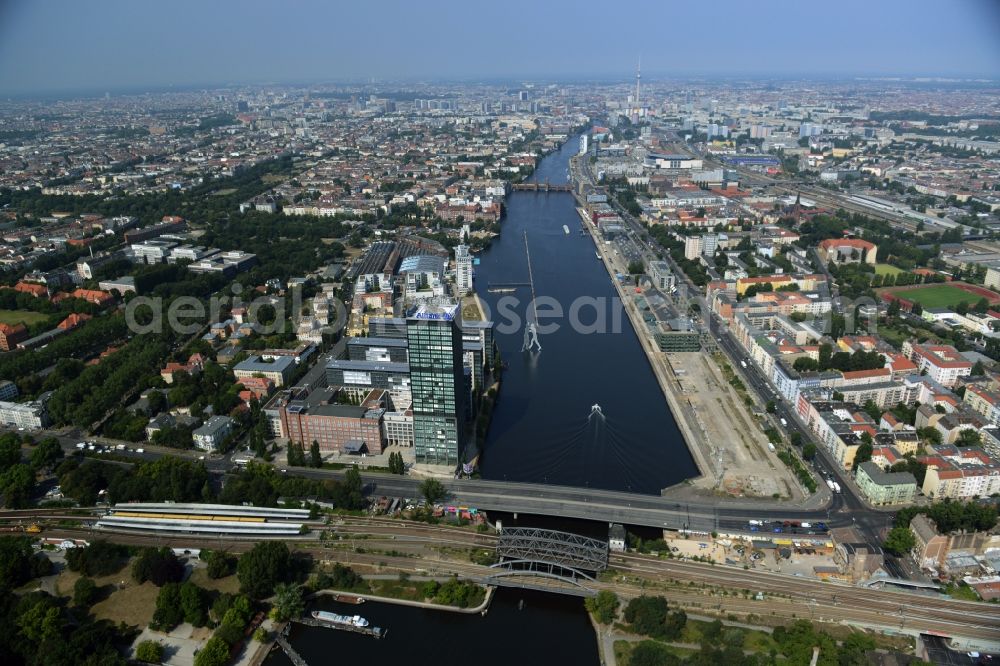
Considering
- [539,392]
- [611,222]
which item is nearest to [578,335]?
[539,392]

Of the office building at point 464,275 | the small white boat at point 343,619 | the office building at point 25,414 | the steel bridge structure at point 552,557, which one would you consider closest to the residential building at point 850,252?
the office building at point 464,275

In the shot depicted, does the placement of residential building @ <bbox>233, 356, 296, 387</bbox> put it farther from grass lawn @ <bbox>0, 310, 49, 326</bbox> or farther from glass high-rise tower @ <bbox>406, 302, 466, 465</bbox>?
grass lawn @ <bbox>0, 310, 49, 326</bbox>

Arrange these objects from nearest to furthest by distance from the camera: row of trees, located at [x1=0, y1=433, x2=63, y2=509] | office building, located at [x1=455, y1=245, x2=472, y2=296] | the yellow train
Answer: the yellow train < row of trees, located at [x1=0, y1=433, x2=63, y2=509] < office building, located at [x1=455, y1=245, x2=472, y2=296]

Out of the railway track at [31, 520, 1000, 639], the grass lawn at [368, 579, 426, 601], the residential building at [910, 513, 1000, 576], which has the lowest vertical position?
the grass lawn at [368, 579, 426, 601]

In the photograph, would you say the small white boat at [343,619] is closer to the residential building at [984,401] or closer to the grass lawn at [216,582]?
the grass lawn at [216,582]

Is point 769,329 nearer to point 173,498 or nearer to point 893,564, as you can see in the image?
point 893,564

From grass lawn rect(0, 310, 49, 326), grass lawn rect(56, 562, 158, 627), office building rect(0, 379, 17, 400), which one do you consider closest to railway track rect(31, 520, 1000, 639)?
grass lawn rect(56, 562, 158, 627)

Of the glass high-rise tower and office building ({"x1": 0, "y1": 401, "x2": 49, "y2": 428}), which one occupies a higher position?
the glass high-rise tower
